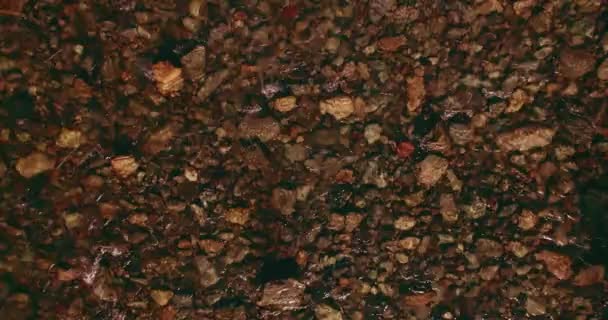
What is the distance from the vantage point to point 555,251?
16.9 ft

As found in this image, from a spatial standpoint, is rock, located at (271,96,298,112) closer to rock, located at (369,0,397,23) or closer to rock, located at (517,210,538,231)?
rock, located at (369,0,397,23)

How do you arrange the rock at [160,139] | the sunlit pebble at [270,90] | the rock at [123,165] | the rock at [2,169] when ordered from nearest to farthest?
1. the rock at [2,169]
2. the rock at [123,165]
3. the rock at [160,139]
4. the sunlit pebble at [270,90]

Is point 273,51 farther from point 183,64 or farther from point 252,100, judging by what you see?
point 183,64

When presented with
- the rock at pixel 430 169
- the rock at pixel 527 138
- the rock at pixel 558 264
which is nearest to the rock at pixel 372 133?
the rock at pixel 430 169

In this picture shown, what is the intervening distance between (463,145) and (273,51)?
2081mm

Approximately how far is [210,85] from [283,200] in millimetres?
1303

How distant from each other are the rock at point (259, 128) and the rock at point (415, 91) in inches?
52.8

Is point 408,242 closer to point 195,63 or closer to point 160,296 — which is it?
point 160,296

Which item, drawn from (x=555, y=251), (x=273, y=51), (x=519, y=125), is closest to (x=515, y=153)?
(x=519, y=125)

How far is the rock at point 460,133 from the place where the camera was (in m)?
5.26

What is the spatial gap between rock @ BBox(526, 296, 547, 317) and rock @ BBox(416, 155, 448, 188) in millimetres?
1455

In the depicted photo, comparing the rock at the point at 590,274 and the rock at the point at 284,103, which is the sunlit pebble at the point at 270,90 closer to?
the rock at the point at 284,103

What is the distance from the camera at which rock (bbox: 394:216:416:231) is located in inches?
202

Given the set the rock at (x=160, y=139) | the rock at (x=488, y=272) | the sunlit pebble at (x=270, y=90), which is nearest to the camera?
the rock at (x=160, y=139)
